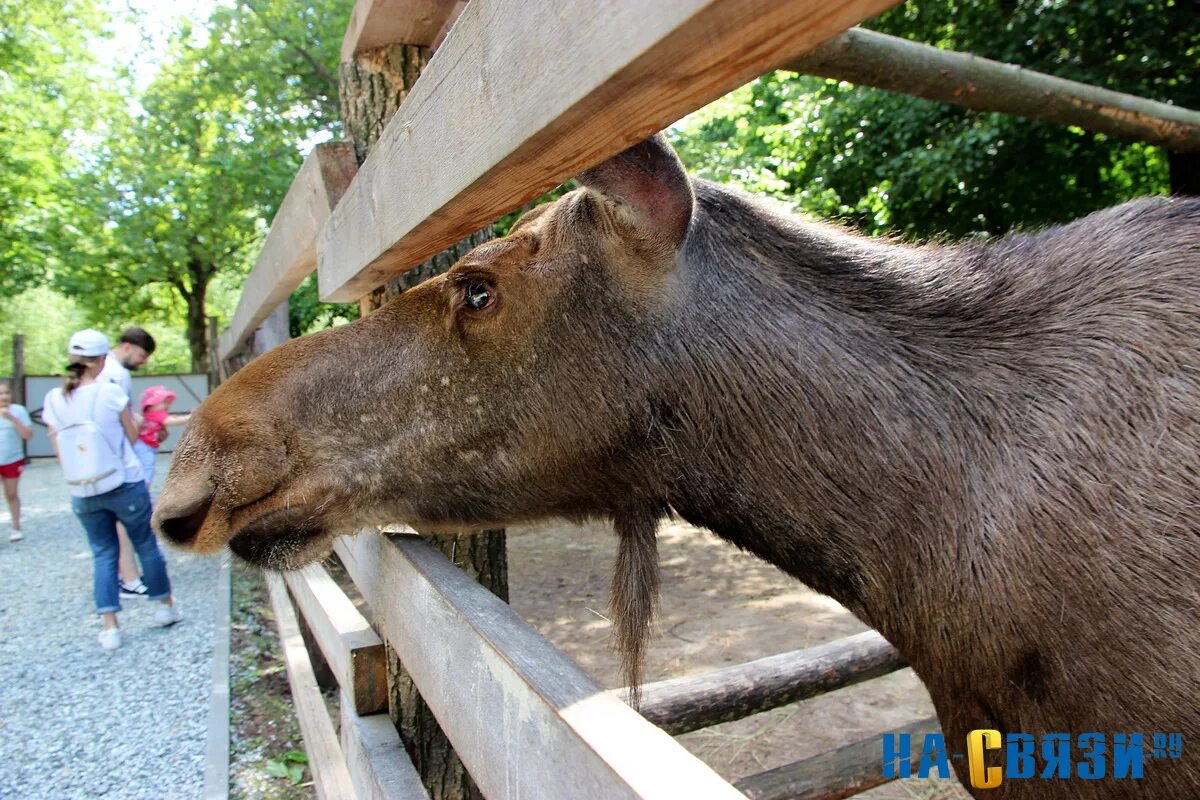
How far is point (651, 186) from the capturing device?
1.67 m

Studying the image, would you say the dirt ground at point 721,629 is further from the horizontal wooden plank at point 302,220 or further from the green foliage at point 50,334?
the green foliage at point 50,334

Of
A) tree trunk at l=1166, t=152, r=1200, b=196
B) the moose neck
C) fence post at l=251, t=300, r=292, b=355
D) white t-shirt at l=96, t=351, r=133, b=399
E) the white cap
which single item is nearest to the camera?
the moose neck

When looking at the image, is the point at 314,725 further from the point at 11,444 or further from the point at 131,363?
the point at 11,444

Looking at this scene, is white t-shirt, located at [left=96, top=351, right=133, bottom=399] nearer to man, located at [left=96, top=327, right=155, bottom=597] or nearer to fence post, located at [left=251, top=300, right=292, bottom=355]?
man, located at [left=96, top=327, right=155, bottom=597]

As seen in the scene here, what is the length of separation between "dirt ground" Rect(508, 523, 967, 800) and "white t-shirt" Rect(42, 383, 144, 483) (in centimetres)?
339

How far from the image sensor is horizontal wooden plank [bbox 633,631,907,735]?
2871 mm

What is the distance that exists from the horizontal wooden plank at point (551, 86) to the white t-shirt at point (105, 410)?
17.6 ft

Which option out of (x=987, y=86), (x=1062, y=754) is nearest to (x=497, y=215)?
(x=1062, y=754)

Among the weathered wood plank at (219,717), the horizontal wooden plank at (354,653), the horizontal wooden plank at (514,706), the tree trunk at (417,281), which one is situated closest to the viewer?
the horizontal wooden plank at (514,706)

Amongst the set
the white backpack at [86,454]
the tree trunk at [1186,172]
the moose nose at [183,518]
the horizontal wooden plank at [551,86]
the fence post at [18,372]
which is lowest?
the moose nose at [183,518]

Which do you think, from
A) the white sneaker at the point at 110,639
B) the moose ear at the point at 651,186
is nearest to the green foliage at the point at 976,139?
the moose ear at the point at 651,186

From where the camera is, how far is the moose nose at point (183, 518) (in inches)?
71.9

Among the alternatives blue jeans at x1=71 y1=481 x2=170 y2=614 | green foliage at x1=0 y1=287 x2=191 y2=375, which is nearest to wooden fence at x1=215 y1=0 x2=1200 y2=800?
blue jeans at x1=71 y1=481 x2=170 y2=614

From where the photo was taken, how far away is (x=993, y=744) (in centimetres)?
175
